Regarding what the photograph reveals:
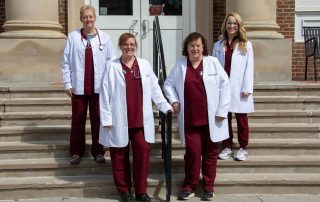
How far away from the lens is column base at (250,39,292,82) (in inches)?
359

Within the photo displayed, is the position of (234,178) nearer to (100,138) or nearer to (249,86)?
(249,86)

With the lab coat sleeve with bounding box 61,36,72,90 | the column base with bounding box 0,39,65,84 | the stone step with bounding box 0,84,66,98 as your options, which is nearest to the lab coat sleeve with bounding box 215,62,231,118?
the lab coat sleeve with bounding box 61,36,72,90

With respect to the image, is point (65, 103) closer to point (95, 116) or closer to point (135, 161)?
point (95, 116)

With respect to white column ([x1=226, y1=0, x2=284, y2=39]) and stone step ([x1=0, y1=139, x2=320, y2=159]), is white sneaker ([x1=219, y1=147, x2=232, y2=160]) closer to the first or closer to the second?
stone step ([x1=0, y1=139, x2=320, y2=159])

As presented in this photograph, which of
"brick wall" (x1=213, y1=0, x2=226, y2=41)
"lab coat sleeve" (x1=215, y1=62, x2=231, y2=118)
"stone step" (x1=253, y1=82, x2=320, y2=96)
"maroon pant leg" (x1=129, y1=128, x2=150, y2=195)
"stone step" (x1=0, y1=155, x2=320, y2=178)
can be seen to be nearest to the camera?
"maroon pant leg" (x1=129, y1=128, x2=150, y2=195)

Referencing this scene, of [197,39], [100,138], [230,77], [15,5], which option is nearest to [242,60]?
[230,77]

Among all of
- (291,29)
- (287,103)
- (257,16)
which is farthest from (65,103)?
(291,29)

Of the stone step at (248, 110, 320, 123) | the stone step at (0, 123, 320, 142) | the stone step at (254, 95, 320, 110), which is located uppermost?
the stone step at (254, 95, 320, 110)

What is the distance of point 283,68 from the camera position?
9.16 m

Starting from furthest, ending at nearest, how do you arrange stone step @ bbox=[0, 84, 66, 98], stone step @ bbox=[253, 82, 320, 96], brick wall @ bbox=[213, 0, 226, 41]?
brick wall @ bbox=[213, 0, 226, 41]
stone step @ bbox=[253, 82, 320, 96]
stone step @ bbox=[0, 84, 66, 98]

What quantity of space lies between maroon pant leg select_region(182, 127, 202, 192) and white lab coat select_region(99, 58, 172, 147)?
37 cm

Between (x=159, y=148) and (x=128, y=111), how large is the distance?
3.83 feet

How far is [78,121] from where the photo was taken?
250 inches

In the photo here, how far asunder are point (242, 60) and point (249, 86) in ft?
0.97
